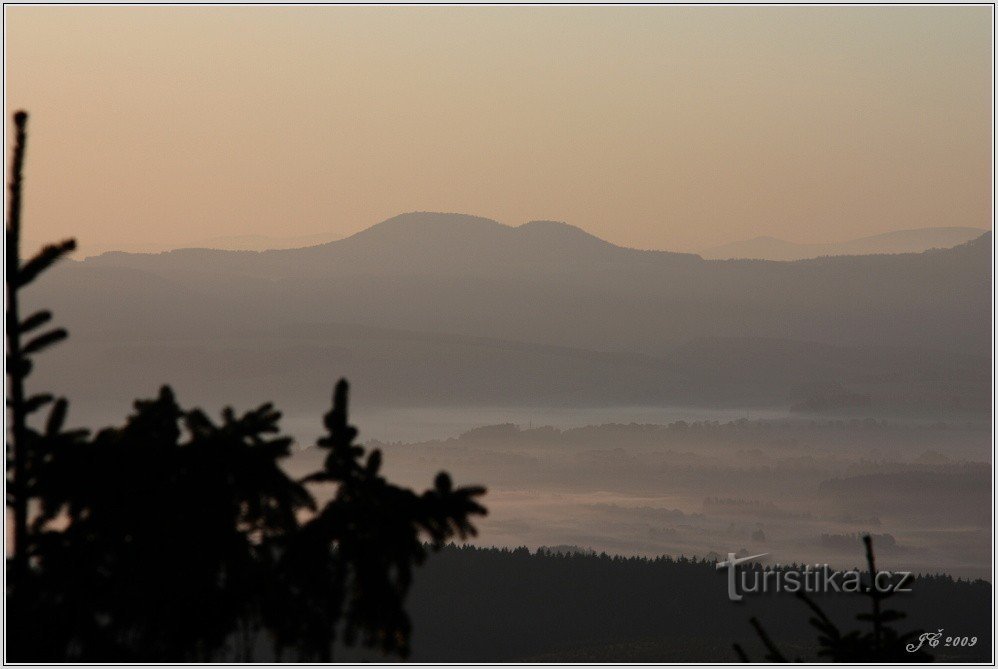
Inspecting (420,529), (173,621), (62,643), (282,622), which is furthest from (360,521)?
(62,643)

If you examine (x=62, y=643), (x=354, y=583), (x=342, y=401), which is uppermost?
(x=342, y=401)

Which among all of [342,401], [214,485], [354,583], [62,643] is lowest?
[62,643]

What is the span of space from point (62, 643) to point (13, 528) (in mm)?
897

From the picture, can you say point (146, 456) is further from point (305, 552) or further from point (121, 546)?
point (305, 552)

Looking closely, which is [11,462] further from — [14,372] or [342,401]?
[342,401]

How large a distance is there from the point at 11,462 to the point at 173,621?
5.18ft

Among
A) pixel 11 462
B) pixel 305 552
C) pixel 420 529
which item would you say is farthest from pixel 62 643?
pixel 420 529

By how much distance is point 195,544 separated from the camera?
7875 mm

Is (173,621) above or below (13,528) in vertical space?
below

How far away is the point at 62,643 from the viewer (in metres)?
7.82

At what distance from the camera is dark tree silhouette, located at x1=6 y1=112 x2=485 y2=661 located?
306 inches

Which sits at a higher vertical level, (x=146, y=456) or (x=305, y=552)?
(x=146, y=456)

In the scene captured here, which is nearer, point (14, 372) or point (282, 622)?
point (14, 372)

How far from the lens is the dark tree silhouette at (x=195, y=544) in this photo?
7766 mm
